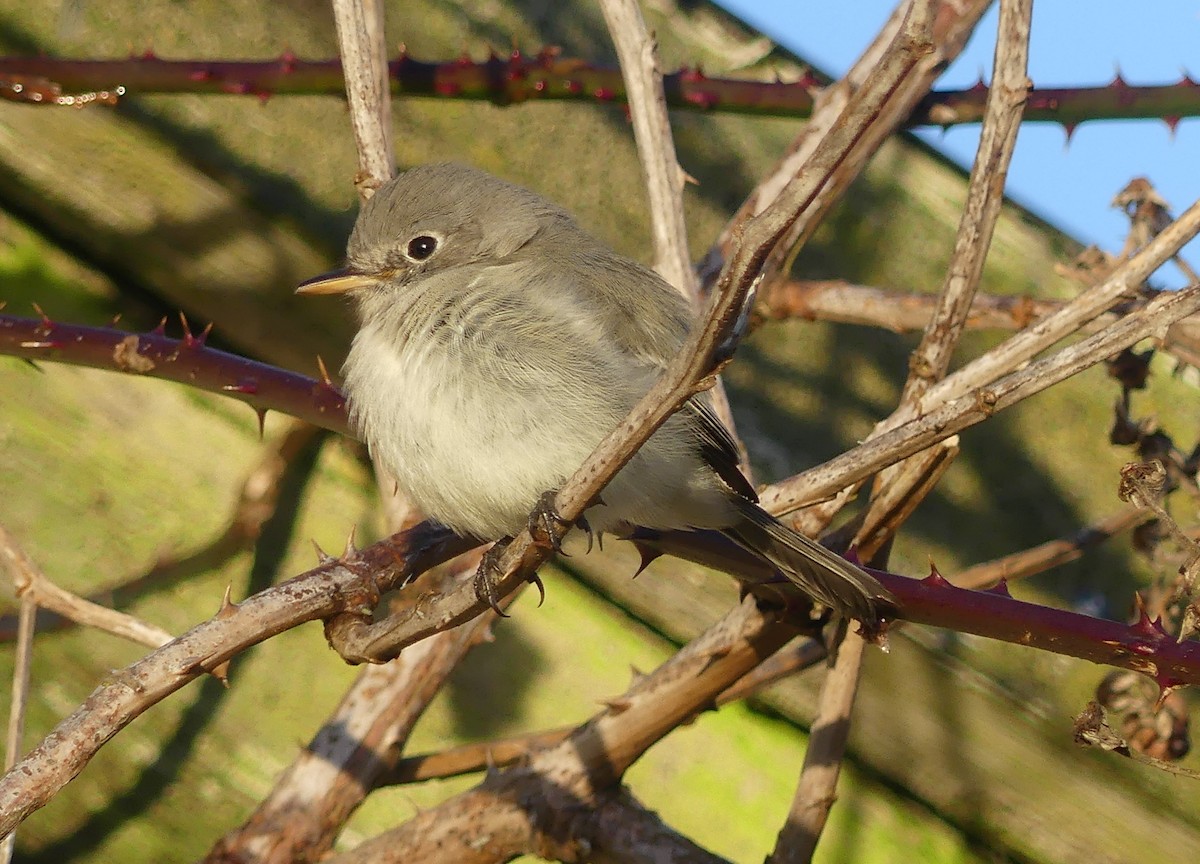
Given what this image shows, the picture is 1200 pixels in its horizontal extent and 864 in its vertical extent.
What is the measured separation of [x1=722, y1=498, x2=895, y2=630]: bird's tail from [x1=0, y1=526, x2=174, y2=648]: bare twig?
1.11 m

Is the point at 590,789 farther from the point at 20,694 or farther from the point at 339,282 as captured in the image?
the point at 339,282

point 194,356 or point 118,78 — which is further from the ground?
point 118,78

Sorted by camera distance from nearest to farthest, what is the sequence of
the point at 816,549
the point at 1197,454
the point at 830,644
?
the point at 816,549 → the point at 830,644 → the point at 1197,454

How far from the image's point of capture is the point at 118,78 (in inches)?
116

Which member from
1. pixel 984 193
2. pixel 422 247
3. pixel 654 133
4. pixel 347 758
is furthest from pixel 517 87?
pixel 347 758

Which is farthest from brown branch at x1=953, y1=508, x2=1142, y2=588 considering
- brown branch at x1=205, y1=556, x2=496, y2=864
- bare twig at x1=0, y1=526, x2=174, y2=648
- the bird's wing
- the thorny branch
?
bare twig at x1=0, y1=526, x2=174, y2=648

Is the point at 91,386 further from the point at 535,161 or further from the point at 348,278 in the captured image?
the point at 535,161

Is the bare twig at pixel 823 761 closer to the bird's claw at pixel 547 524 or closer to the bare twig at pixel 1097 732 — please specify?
the bare twig at pixel 1097 732

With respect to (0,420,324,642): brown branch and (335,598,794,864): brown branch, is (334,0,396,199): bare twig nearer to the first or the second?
→ (0,420,324,642): brown branch

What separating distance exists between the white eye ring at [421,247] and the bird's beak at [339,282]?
10cm

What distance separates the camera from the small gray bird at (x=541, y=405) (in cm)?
230

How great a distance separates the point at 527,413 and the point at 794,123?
2.19 meters

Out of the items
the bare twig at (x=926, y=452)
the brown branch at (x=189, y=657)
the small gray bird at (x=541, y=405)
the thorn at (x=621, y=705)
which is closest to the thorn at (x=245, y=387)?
the small gray bird at (x=541, y=405)

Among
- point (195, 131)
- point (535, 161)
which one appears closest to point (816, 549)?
point (535, 161)
